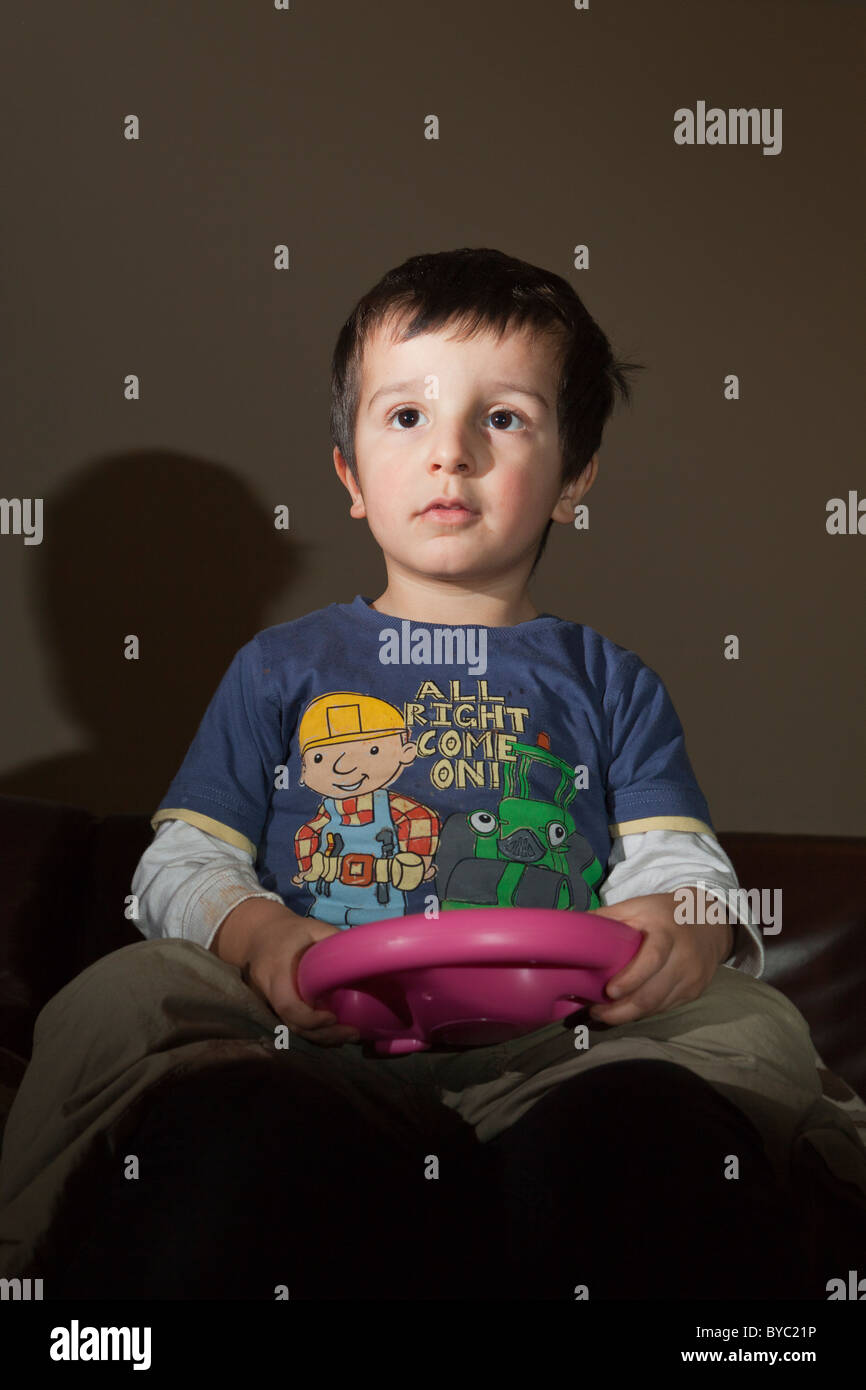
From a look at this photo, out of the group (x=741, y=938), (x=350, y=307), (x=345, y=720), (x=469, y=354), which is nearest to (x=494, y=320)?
(x=469, y=354)

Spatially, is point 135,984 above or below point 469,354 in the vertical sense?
below

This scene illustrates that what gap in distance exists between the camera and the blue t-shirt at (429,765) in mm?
1102

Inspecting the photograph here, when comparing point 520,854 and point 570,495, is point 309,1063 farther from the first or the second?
point 570,495

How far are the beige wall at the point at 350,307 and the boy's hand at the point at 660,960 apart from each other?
3.44 ft

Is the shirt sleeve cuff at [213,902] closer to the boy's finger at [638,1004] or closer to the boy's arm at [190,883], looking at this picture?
the boy's arm at [190,883]

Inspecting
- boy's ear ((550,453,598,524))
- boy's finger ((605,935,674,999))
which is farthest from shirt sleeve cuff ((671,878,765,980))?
boy's ear ((550,453,598,524))

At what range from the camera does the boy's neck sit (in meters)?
1.30

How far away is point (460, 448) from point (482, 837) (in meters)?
0.36

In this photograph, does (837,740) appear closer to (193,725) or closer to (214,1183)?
(193,725)

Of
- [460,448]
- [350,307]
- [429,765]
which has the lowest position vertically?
[429,765]

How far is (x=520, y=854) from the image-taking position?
3.64 feet

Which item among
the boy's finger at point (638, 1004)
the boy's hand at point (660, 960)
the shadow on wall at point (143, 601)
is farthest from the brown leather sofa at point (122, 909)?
the boy's finger at point (638, 1004)

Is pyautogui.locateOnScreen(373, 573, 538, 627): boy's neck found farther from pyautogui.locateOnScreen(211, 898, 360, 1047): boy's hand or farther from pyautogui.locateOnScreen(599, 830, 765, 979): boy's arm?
pyautogui.locateOnScreen(211, 898, 360, 1047): boy's hand

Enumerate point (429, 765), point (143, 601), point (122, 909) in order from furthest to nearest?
point (143, 601) → point (122, 909) → point (429, 765)
